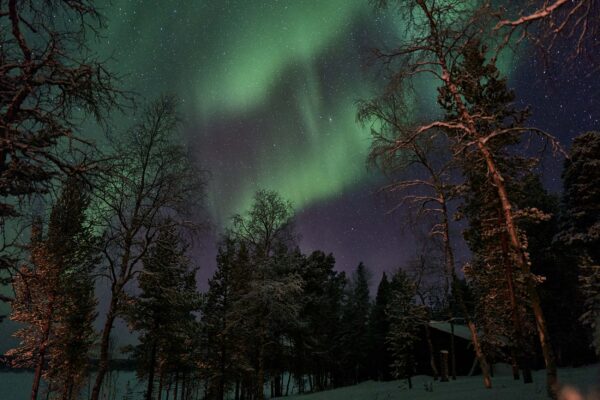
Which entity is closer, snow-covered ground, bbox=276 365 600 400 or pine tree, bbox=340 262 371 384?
snow-covered ground, bbox=276 365 600 400

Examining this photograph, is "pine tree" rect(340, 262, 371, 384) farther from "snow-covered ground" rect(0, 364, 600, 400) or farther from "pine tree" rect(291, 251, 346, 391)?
"snow-covered ground" rect(0, 364, 600, 400)

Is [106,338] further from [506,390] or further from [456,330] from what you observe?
[456,330]

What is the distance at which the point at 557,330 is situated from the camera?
1344 inches

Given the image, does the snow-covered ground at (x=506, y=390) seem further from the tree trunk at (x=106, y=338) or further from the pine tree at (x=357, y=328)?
the pine tree at (x=357, y=328)

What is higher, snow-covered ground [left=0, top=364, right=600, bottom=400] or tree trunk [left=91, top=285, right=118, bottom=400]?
tree trunk [left=91, top=285, right=118, bottom=400]

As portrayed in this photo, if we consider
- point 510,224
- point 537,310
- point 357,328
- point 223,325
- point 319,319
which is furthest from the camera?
point 357,328

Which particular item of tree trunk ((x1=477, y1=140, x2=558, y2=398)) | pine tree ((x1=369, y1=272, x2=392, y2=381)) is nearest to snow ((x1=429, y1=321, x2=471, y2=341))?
pine tree ((x1=369, y1=272, x2=392, y2=381))

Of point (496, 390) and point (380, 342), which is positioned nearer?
point (496, 390)

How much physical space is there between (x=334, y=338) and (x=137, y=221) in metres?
43.7

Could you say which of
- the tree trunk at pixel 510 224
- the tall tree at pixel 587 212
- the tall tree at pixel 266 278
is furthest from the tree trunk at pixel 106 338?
the tall tree at pixel 587 212

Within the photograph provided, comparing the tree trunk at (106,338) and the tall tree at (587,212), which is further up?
the tall tree at (587,212)

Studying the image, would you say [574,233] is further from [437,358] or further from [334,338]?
[334,338]

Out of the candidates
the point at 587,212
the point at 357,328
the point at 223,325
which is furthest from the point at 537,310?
the point at 357,328

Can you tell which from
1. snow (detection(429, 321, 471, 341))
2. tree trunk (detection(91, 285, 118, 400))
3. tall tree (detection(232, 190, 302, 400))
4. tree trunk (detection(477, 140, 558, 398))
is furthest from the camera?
snow (detection(429, 321, 471, 341))
